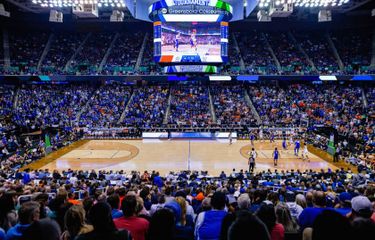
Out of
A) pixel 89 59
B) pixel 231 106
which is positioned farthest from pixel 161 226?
pixel 89 59

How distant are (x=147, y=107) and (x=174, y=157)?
15.9 meters

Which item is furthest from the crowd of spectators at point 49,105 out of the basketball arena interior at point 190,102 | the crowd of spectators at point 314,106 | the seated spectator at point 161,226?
the seated spectator at point 161,226

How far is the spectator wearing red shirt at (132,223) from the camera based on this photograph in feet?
13.6

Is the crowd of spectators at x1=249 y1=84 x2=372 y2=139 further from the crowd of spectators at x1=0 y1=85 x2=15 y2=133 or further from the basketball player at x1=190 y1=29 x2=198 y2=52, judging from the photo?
the crowd of spectators at x1=0 y1=85 x2=15 y2=133

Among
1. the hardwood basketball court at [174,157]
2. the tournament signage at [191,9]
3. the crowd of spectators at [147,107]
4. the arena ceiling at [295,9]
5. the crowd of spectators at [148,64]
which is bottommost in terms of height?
the hardwood basketball court at [174,157]

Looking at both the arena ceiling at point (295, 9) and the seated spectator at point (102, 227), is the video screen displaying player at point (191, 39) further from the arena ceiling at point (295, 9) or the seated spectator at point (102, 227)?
the seated spectator at point (102, 227)

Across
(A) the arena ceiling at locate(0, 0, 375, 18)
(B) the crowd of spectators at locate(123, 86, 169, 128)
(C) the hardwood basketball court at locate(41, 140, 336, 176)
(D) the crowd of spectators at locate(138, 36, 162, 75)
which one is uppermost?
(A) the arena ceiling at locate(0, 0, 375, 18)

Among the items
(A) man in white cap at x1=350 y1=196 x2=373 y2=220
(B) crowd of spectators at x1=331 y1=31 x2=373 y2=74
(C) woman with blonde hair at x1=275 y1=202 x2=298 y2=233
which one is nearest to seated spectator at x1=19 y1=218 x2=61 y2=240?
(C) woman with blonde hair at x1=275 y1=202 x2=298 y2=233

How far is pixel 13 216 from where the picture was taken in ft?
16.3

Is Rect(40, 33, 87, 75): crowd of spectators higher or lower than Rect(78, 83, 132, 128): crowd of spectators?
higher

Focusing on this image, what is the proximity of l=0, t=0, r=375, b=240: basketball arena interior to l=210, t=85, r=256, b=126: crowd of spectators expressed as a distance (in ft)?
0.56

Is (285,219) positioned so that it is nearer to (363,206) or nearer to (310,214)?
(310,214)

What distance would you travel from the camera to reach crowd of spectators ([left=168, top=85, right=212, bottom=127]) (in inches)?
1464

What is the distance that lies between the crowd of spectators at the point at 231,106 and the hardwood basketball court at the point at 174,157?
5.55 m
